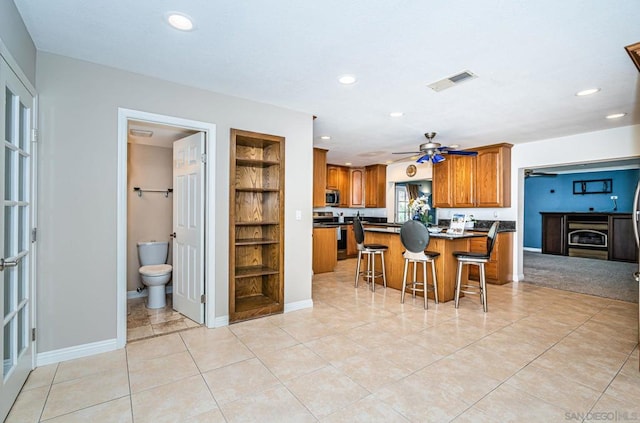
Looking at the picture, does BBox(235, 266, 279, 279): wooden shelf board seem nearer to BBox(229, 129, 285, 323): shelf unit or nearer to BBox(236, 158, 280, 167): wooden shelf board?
BBox(229, 129, 285, 323): shelf unit

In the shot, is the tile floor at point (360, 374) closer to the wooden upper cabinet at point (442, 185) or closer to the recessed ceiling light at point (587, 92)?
the recessed ceiling light at point (587, 92)

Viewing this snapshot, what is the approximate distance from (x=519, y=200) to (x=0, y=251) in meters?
6.45

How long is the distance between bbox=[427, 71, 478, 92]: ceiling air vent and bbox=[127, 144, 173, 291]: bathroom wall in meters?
3.72

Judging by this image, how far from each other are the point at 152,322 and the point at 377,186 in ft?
19.7

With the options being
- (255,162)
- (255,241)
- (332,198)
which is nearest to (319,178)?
(332,198)

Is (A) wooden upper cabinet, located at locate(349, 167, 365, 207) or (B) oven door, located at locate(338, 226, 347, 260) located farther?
(A) wooden upper cabinet, located at locate(349, 167, 365, 207)

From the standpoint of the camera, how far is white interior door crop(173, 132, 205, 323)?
10.6 feet

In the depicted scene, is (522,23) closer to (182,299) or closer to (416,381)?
(416,381)

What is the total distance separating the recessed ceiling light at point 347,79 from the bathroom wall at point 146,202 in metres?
3.00

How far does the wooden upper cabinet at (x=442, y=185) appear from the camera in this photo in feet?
19.9

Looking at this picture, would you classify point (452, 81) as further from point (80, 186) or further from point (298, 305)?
point (80, 186)

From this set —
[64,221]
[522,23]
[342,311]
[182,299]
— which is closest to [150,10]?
[64,221]

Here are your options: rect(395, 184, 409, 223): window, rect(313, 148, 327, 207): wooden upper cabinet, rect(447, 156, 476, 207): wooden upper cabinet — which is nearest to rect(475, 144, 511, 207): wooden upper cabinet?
rect(447, 156, 476, 207): wooden upper cabinet

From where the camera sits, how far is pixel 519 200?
547 cm
